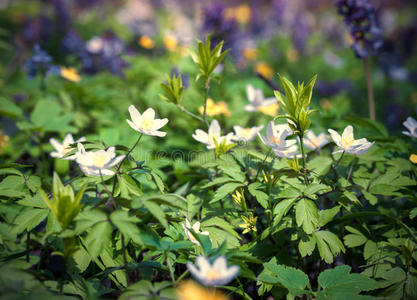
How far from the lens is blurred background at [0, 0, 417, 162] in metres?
2.65

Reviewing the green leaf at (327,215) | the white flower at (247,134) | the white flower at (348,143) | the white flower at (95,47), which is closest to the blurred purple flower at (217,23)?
the white flower at (95,47)

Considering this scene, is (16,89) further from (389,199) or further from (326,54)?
(326,54)

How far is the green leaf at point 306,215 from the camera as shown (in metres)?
1.21

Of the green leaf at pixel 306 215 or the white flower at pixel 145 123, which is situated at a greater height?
the white flower at pixel 145 123

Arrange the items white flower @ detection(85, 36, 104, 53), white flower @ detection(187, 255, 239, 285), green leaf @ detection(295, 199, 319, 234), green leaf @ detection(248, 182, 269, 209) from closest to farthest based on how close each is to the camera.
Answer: white flower @ detection(187, 255, 239, 285) < green leaf @ detection(295, 199, 319, 234) < green leaf @ detection(248, 182, 269, 209) < white flower @ detection(85, 36, 104, 53)

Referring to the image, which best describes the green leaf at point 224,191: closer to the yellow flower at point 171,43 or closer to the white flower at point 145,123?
the white flower at point 145,123

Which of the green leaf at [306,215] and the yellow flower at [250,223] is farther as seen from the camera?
the yellow flower at [250,223]

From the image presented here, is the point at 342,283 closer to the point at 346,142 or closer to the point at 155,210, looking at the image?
the point at 346,142

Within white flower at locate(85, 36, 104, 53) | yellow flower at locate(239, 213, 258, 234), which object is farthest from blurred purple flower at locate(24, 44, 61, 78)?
yellow flower at locate(239, 213, 258, 234)

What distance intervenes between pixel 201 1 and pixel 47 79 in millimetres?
12247

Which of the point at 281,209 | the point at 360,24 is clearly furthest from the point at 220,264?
the point at 360,24

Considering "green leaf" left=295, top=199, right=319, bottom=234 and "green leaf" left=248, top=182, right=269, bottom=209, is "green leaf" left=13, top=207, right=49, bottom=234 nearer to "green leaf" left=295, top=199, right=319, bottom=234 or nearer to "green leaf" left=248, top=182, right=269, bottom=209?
"green leaf" left=248, top=182, right=269, bottom=209

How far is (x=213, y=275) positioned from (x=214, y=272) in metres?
0.01

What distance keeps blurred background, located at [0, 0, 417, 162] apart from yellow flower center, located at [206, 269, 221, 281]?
1334 mm
